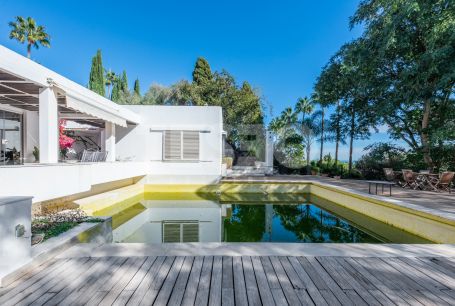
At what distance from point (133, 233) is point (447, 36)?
48.7ft

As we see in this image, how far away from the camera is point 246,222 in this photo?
320 inches

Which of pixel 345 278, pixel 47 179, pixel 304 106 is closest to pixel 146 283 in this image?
pixel 345 278

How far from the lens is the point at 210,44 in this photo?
80.5 feet

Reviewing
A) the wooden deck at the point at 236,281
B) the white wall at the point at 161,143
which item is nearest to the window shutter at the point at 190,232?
the wooden deck at the point at 236,281

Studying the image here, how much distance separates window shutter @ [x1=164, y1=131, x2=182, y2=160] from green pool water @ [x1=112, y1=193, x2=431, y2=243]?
2.49 meters

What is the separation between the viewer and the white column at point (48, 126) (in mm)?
5816

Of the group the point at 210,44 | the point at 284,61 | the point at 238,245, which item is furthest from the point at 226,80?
the point at 238,245

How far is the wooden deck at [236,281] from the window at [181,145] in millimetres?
9616

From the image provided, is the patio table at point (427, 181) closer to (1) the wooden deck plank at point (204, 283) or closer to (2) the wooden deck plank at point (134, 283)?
(1) the wooden deck plank at point (204, 283)

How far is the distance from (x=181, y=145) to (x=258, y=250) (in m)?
9.97

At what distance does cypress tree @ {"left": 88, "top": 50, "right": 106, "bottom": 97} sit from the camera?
25.5 metres

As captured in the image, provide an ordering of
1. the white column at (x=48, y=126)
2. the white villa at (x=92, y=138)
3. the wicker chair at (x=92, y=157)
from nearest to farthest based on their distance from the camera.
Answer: the white villa at (x=92, y=138) → the white column at (x=48, y=126) → the wicker chair at (x=92, y=157)

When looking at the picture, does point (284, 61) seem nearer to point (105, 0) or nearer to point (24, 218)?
point (105, 0)

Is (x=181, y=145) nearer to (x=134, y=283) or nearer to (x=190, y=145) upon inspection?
(x=190, y=145)
